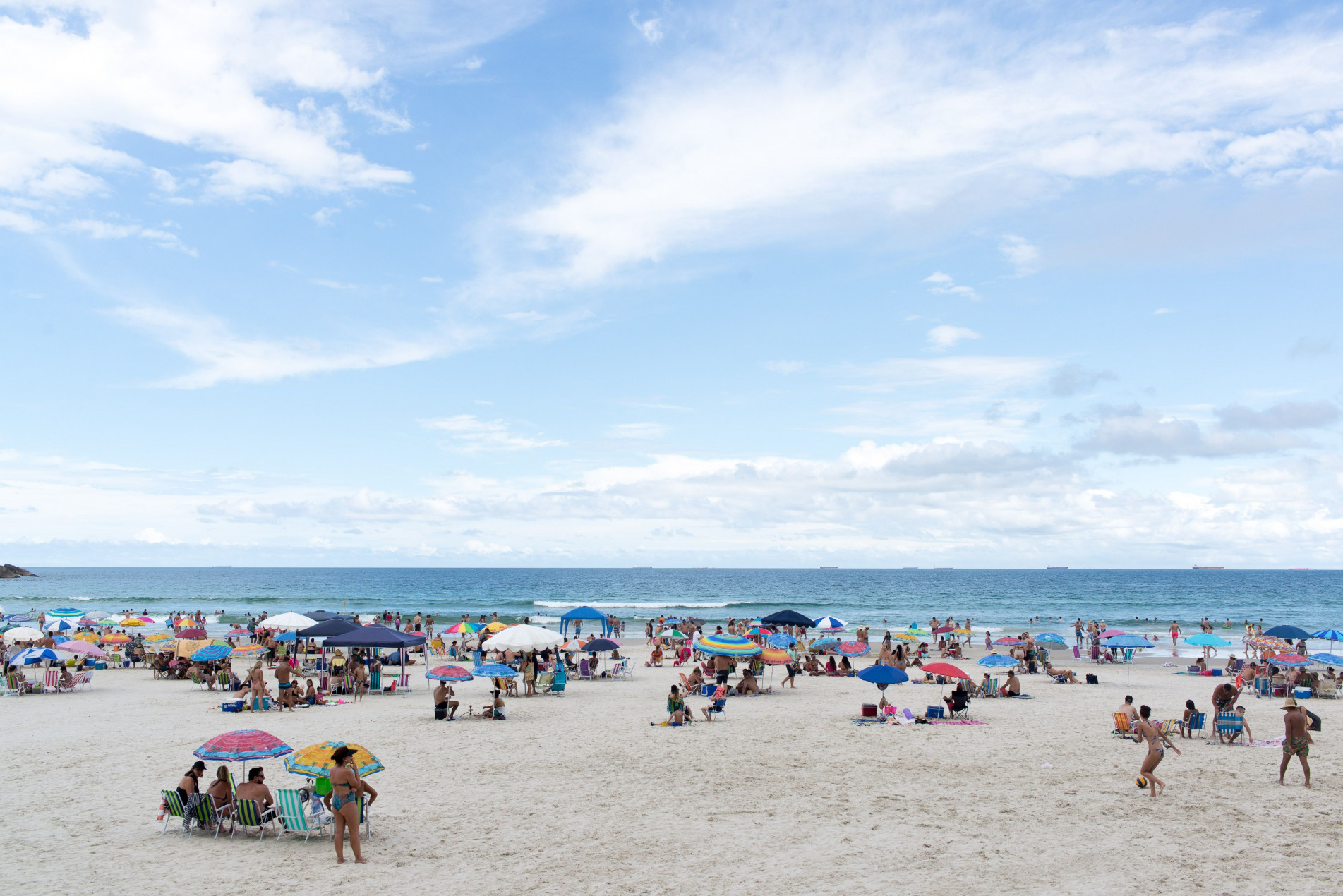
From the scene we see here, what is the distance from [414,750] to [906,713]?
9.67 meters

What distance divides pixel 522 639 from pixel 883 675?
8691mm

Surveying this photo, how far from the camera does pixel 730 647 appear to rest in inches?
890

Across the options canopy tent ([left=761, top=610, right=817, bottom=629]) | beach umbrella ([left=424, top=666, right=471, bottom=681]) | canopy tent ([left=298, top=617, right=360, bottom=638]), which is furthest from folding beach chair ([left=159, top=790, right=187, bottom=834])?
canopy tent ([left=761, top=610, right=817, bottom=629])

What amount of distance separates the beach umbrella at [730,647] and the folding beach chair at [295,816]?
13160 millimetres

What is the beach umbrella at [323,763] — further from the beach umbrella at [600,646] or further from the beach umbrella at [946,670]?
the beach umbrella at [600,646]

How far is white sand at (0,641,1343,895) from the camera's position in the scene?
898cm

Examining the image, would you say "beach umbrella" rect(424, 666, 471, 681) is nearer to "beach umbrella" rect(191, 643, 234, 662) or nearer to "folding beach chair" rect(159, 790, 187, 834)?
"beach umbrella" rect(191, 643, 234, 662)

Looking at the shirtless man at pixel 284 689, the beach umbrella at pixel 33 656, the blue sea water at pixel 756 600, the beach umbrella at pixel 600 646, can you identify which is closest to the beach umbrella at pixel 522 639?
the beach umbrella at pixel 600 646

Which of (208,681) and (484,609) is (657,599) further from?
(208,681)

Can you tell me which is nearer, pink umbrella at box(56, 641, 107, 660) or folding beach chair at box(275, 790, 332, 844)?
folding beach chair at box(275, 790, 332, 844)

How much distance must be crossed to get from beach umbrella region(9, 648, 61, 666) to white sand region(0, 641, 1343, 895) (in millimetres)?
3445

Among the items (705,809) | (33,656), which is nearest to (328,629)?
(33,656)

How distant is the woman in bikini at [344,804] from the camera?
9438 millimetres

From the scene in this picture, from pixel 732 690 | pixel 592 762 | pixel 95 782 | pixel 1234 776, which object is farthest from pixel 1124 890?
pixel 732 690
